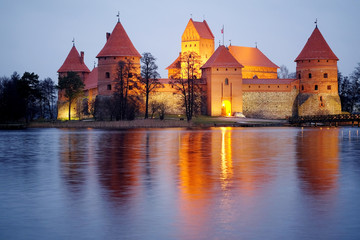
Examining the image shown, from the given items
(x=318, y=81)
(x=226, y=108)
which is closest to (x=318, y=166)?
(x=226, y=108)

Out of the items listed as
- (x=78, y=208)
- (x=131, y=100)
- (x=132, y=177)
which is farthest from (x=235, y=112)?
(x=78, y=208)

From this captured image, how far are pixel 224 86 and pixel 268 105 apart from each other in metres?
5.22

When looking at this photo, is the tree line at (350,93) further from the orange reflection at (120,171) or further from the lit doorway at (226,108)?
the orange reflection at (120,171)

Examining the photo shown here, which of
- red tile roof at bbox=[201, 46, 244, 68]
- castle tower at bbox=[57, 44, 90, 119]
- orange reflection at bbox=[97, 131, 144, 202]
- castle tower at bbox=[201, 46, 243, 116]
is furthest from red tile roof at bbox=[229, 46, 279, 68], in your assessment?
orange reflection at bbox=[97, 131, 144, 202]

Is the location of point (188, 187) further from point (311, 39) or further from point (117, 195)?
point (311, 39)

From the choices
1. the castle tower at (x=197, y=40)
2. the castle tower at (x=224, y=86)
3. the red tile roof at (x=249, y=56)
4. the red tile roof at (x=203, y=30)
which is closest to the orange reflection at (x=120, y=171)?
the castle tower at (x=224, y=86)

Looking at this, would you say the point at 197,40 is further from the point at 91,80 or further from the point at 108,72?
the point at 108,72

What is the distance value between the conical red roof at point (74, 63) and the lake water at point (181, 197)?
4716cm

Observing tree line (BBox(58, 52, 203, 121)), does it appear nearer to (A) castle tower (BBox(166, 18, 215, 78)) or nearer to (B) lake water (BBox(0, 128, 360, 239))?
(A) castle tower (BBox(166, 18, 215, 78))

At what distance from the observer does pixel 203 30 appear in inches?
2815

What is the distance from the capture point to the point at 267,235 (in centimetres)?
755

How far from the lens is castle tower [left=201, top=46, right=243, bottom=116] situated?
5528 cm

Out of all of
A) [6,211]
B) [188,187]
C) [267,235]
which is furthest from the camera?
[188,187]

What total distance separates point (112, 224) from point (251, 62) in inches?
2431
